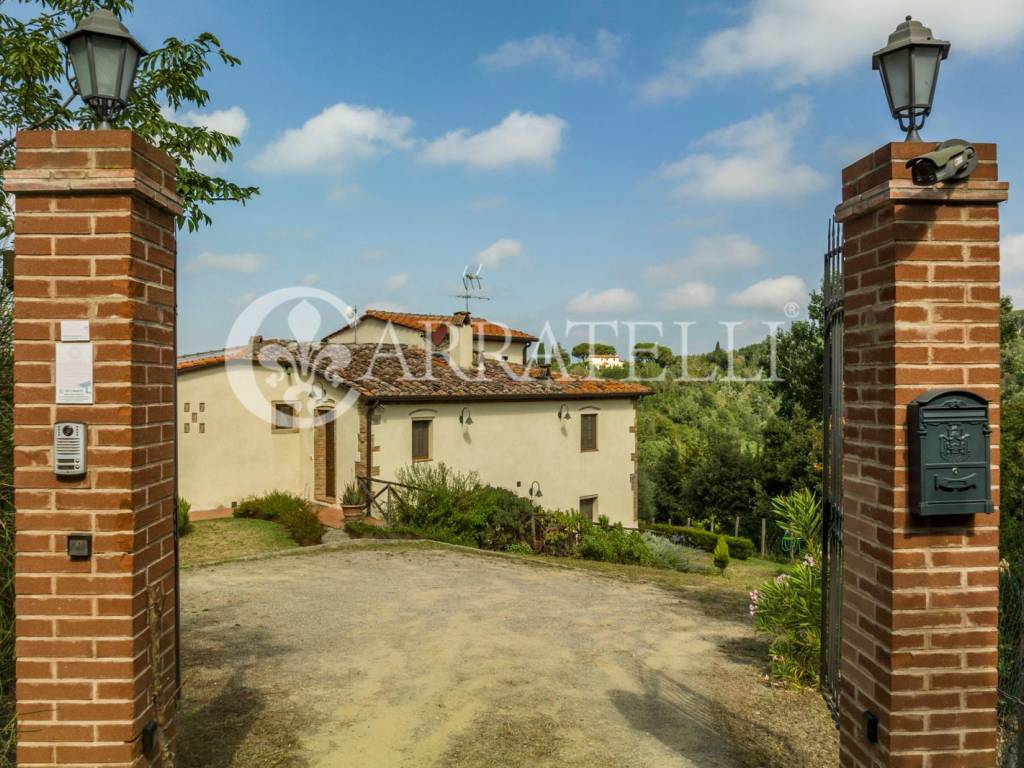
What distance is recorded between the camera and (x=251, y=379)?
18.2 metres

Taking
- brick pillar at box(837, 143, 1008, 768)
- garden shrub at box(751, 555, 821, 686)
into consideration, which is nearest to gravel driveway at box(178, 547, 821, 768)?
garden shrub at box(751, 555, 821, 686)

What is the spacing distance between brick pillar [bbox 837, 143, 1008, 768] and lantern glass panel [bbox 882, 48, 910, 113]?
0.24 m

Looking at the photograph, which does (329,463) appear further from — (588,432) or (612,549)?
(612,549)

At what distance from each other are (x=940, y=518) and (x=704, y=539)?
73.4 feet

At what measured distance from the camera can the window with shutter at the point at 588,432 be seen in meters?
21.3

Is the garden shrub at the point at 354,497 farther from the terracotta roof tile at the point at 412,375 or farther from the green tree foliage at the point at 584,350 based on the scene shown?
the green tree foliage at the point at 584,350

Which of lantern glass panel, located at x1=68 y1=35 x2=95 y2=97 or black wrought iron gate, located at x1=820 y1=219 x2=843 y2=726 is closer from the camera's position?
lantern glass panel, located at x1=68 y1=35 x2=95 y2=97

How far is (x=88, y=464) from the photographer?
266 centimetres

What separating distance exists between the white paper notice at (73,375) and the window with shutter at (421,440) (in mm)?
14813

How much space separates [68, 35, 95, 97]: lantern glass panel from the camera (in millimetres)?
2842

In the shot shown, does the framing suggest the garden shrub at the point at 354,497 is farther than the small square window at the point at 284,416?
No

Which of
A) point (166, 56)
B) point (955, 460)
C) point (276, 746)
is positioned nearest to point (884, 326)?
point (955, 460)

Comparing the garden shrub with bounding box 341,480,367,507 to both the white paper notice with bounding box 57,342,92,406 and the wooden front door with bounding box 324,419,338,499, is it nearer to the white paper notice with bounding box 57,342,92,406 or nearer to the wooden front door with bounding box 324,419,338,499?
the wooden front door with bounding box 324,419,338,499

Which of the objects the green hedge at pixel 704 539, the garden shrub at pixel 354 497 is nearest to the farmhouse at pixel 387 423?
the garden shrub at pixel 354 497
